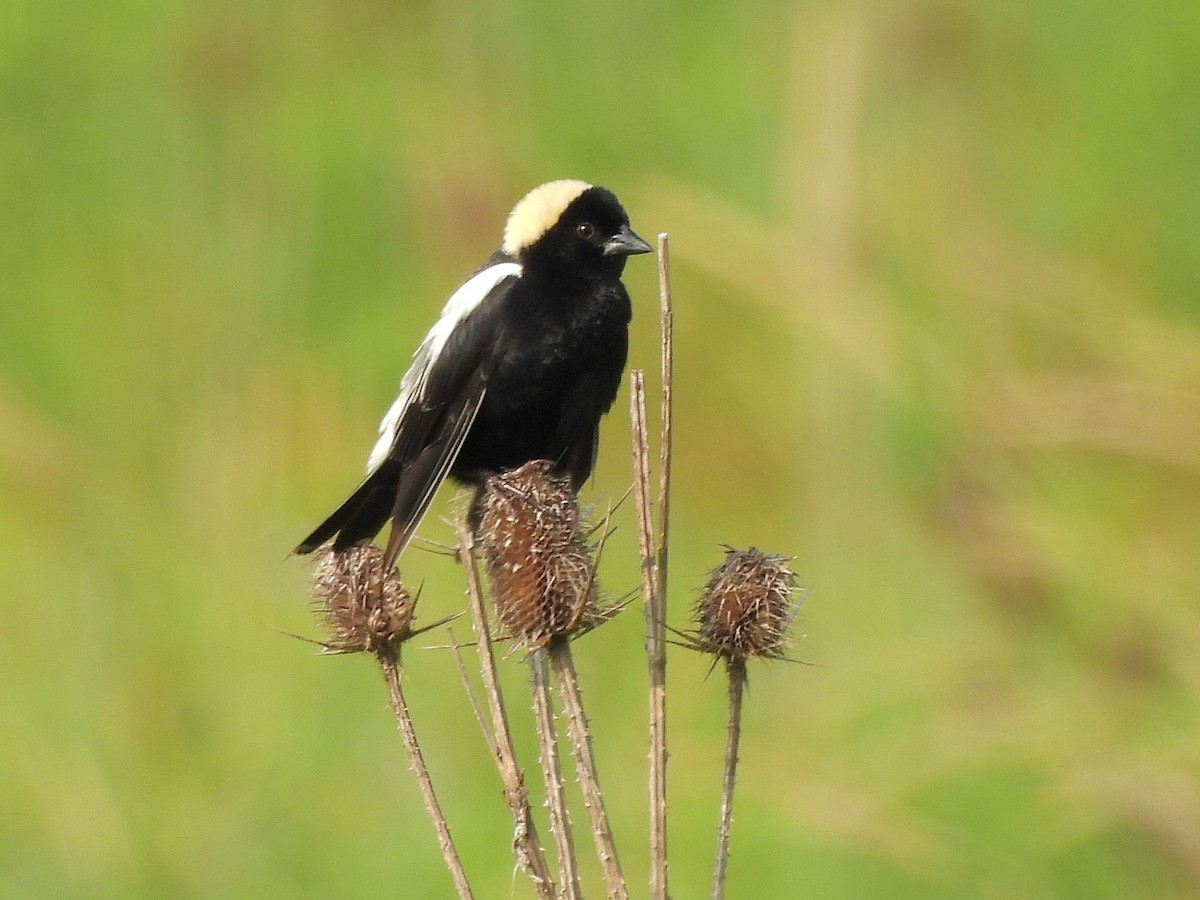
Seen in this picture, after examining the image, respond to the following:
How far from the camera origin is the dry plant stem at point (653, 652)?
180 centimetres

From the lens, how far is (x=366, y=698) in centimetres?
531

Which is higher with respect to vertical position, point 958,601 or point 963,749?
point 958,601

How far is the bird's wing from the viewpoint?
3.15m

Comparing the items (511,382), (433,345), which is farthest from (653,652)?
(433,345)

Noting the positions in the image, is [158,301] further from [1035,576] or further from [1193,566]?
[1193,566]

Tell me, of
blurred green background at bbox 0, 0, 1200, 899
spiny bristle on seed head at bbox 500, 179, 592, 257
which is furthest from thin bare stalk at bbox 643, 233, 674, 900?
blurred green background at bbox 0, 0, 1200, 899

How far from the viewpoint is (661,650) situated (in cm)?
194

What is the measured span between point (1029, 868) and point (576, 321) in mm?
3064

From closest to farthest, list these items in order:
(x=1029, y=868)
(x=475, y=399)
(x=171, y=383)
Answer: (x=475, y=399) → (x=1029, y=868) → (x=171, y=383)

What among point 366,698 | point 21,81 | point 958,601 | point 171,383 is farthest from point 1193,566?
point 21,81

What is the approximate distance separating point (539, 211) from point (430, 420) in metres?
0.69

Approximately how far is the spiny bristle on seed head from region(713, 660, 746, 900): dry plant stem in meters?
1.84

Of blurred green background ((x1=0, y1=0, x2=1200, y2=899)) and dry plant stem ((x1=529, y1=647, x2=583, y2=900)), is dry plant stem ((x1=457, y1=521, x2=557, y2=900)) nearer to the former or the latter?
dry plant stem ((x1=529, y1=647, x2=583, y2=900))

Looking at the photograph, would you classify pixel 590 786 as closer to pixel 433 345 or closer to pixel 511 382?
pixel 511 382
